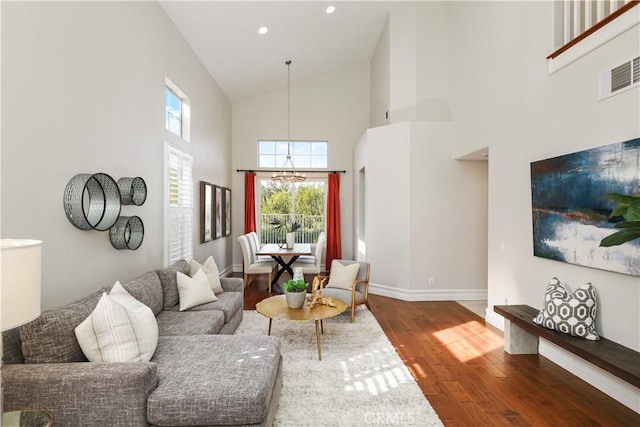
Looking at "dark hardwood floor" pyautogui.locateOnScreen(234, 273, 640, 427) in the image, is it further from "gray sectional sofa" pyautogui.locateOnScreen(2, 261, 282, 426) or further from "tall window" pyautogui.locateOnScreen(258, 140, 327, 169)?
"tall window" pyautogui.locateOnScreen(258, 140, 327, 169)

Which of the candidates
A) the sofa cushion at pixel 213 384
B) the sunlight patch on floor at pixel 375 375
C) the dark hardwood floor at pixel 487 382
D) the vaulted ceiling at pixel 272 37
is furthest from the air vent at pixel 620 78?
the vaulted ceiling at pixel 272 37

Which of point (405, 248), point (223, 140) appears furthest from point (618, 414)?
point (223, 140)

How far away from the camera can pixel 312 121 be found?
8086mm

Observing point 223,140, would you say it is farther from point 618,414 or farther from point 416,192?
point 618,414

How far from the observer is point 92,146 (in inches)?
114

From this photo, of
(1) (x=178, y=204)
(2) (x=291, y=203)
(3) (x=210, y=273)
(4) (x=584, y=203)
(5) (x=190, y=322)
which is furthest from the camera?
(2) (x=291, y=203)

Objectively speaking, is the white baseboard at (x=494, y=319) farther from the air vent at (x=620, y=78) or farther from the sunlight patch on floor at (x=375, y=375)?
the air vent at (x=620, y=78)

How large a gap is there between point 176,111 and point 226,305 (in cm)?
304

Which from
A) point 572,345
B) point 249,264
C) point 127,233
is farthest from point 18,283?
point 249,264

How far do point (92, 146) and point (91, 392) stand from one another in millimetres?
2018

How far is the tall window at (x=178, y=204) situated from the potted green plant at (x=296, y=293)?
74.2 inches

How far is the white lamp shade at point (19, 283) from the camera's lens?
1.29m

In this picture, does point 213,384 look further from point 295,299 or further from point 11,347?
point 295,299

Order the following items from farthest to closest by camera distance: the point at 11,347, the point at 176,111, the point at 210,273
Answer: the point at 176,111 < the point at 210,273 < the point at 11,347
